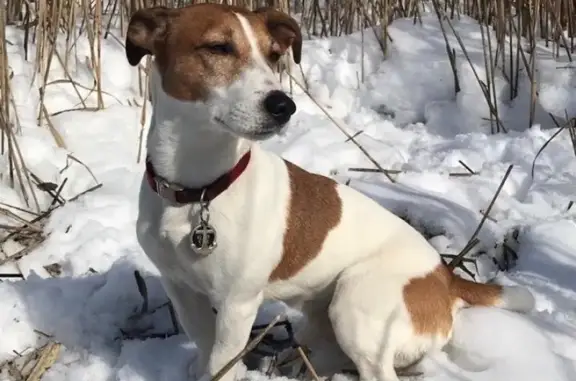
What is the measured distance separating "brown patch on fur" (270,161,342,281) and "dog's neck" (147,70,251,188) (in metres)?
0.29

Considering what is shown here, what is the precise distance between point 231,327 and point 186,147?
58 centimetres

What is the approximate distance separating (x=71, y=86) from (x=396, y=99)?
1.96 metres

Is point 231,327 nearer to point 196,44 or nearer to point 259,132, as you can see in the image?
point 259,132

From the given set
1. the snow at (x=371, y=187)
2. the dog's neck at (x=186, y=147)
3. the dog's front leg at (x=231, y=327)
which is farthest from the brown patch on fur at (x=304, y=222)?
the snow at (x=371, y=187)

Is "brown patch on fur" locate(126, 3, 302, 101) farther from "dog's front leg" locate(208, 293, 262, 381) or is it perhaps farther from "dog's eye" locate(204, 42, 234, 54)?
"dog's front leg" locate(208, 293, 262, 381)

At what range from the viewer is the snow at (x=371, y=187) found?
2.71m

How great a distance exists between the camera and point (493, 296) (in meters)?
2.74

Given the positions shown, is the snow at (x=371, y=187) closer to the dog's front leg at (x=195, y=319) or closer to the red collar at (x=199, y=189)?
the dog's front leg at (x=195, y=319)

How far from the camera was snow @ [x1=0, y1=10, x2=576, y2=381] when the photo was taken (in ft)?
8.89

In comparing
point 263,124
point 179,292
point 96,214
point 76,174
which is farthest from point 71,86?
point 263,124

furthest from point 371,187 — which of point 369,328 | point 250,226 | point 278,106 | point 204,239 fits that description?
point 278,106

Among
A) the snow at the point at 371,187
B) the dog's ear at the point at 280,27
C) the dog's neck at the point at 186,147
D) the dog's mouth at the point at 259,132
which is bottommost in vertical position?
the snow at the point at 371,187

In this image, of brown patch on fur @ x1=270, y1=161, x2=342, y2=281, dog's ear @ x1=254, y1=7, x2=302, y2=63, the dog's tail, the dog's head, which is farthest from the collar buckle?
the dog's tail

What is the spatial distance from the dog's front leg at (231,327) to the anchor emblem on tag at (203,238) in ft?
0.62
